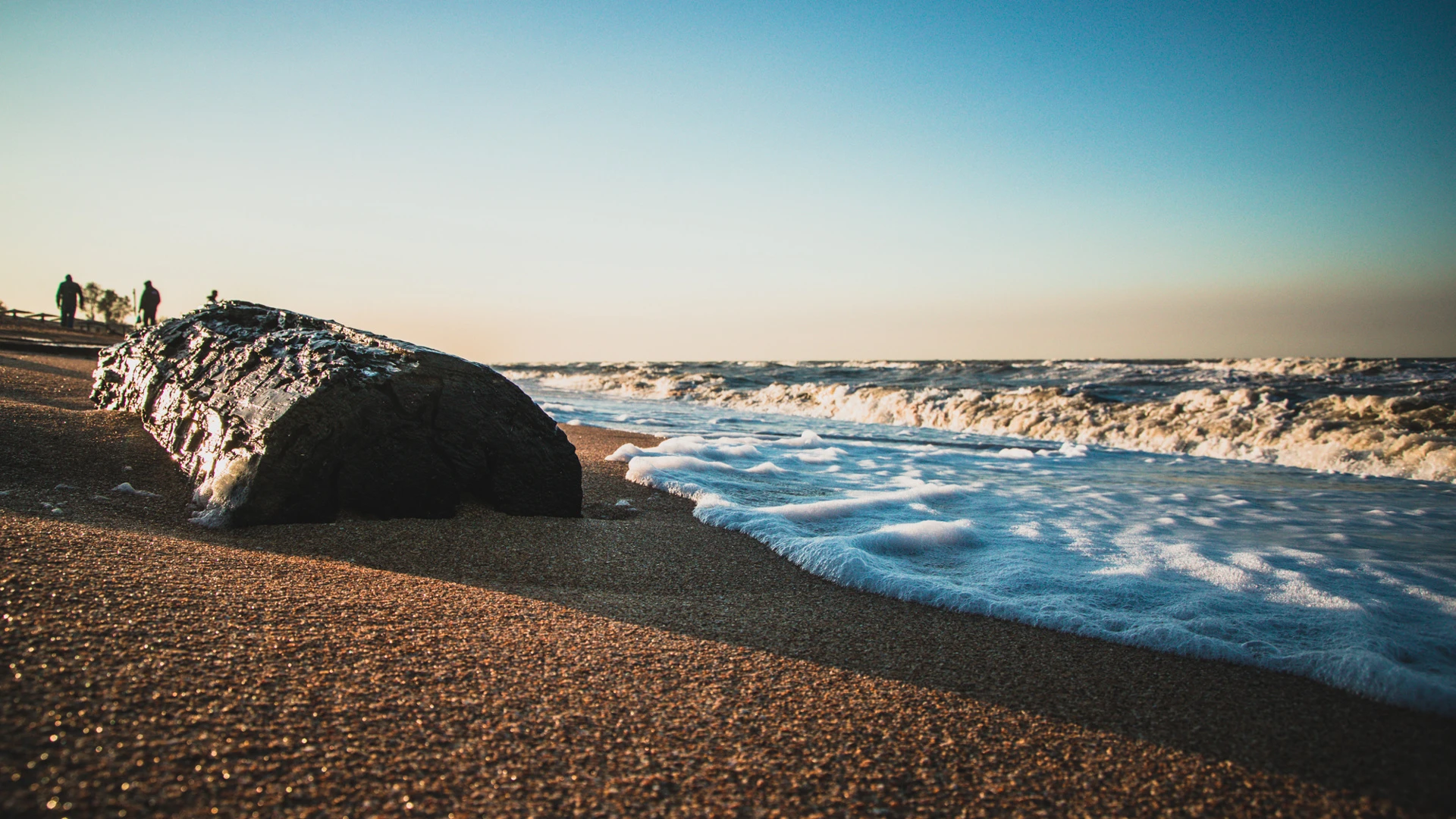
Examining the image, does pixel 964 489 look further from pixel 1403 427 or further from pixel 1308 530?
pixel 1403 427

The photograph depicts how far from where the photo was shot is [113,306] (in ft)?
128

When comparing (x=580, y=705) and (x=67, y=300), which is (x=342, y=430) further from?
(x=67, y=300)

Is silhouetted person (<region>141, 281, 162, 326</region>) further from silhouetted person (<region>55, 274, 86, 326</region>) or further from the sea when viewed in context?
the sea

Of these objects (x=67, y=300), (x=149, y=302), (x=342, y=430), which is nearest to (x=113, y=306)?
(x=67, y=300)

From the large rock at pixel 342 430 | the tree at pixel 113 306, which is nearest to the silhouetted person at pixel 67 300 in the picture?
the tree at pixel 113 306

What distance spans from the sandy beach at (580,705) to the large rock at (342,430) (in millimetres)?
369

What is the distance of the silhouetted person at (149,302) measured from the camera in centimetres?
1750

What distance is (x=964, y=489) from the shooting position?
5453 millimetres

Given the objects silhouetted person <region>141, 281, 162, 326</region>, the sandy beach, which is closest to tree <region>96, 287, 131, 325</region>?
Result: silhouetted person <region>141, 281, 162, 326</region>

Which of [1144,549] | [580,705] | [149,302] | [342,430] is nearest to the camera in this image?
[580,705]

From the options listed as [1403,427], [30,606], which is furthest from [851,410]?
[30,606]

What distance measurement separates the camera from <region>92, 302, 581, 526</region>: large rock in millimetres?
3008

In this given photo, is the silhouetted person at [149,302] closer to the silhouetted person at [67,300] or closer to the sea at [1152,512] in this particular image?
the silhouetted person at [67,300]

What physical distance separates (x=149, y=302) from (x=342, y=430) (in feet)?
68.3
